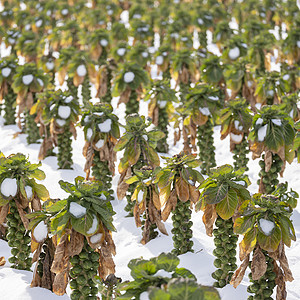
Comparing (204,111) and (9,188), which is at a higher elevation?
(204,111)

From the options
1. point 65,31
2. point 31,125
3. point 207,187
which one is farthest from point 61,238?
point 65,31

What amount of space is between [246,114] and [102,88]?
397cm

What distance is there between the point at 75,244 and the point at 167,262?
4.54 feet

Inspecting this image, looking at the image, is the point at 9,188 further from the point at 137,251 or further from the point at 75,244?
the point at 137,251

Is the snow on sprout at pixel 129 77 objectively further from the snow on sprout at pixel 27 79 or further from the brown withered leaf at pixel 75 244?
the brown withered leaf at pixel 75 244

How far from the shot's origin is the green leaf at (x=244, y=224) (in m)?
3.86

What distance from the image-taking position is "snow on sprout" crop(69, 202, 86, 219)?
381cm

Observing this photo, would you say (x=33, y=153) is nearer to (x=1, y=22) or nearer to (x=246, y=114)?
(x=246, y=114)

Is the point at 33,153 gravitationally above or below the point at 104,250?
above

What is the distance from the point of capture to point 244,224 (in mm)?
3902

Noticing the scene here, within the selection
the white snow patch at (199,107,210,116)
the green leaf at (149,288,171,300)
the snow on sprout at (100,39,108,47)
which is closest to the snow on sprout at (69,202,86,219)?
the green leaf at (149,288,171,300)

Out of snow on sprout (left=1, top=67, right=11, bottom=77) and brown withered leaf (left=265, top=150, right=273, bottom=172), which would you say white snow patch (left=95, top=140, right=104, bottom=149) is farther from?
snow on sprout (left=1, top=67, right=11, bottom=77)

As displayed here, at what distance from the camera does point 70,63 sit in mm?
10586

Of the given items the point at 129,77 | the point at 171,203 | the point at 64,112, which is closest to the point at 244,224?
the point at 171,203
